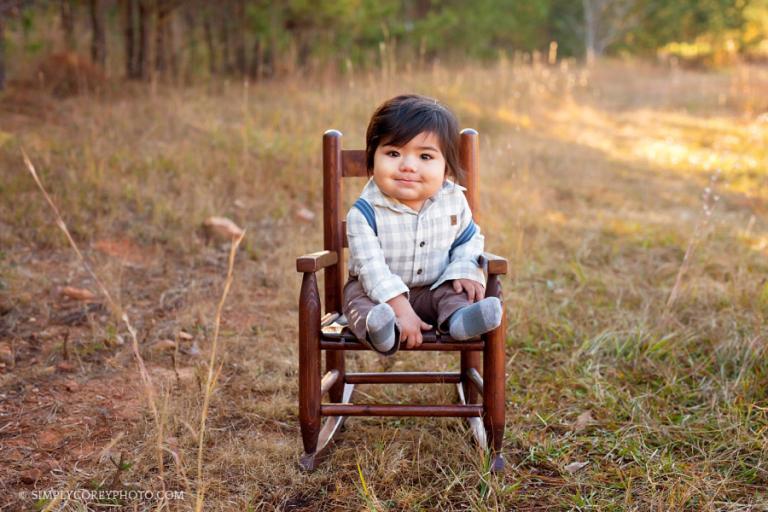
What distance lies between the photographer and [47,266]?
13.2 ft

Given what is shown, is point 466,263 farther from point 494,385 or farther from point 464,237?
point 494,385

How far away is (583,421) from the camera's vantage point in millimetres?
2758

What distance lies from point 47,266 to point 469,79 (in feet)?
21.3

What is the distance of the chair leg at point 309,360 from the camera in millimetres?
2303

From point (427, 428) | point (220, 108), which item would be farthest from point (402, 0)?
point (427, 428)

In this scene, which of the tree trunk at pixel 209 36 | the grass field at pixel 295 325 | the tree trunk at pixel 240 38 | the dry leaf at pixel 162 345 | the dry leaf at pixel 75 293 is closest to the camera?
the grass field at pixel 295 325

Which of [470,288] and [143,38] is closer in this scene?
[470,288]

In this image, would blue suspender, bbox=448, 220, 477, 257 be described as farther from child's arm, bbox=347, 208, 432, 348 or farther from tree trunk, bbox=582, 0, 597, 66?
tree trunk, bbox=582, 0, 597, 66

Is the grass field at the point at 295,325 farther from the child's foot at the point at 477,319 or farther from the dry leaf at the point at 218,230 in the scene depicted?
the child's foot at the point at 477,319

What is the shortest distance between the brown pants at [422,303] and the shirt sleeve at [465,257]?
38 millimetres

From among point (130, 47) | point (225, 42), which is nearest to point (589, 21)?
point (225, 42)

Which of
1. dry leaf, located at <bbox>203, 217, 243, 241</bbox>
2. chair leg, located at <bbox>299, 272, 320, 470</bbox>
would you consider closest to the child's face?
chair leg, located at <bbox>299, 272, 320, 470</bbox>

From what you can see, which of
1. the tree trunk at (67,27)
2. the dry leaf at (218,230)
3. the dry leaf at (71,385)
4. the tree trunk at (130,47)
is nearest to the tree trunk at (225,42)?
the tree trunk at (130,47)

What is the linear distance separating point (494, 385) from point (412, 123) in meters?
0.87
